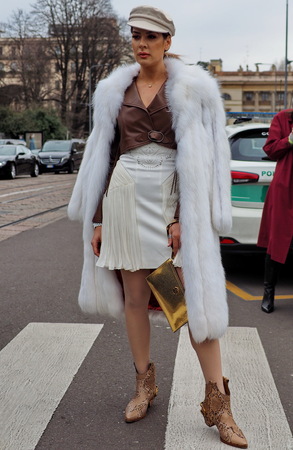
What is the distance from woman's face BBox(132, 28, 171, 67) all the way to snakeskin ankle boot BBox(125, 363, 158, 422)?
1429mm

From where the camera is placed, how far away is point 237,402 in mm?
3580

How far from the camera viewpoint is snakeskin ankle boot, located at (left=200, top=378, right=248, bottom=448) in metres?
3.10

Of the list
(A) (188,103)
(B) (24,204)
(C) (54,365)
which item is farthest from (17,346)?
A: (B) (24,204)

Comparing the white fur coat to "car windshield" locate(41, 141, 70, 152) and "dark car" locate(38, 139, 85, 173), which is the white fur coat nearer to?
"dark car" locate(38, 139, 85, 173)

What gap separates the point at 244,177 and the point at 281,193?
112 cm

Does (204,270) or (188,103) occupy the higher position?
(188,103)

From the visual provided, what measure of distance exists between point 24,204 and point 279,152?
10930mm

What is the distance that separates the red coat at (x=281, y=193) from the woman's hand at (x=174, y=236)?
2400 millimetres

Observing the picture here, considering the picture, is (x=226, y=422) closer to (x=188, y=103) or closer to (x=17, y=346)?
(x=188, y=103)

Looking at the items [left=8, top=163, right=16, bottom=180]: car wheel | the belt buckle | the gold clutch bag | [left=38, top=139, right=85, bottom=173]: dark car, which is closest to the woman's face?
the belt buckle

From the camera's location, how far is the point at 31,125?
183 ft

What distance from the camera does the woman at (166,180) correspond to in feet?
10.1

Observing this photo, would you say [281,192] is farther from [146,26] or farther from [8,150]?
[8,150]

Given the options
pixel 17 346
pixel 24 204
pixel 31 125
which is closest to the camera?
pixel 17 346
